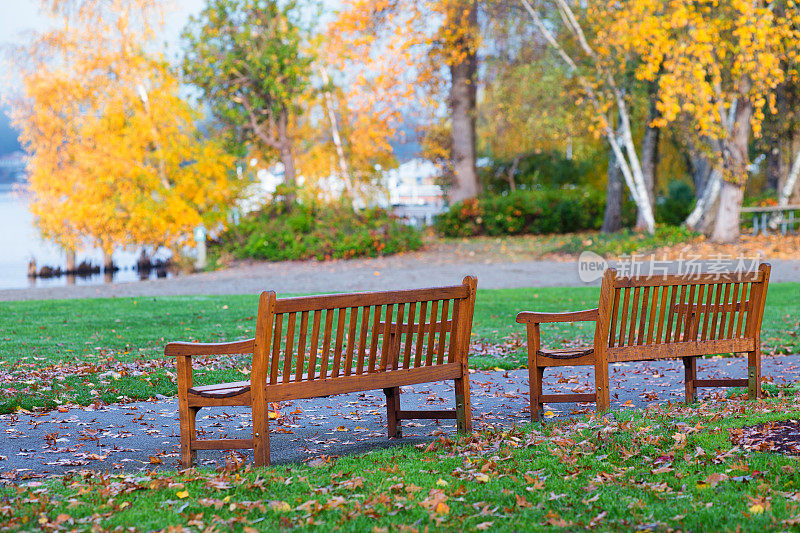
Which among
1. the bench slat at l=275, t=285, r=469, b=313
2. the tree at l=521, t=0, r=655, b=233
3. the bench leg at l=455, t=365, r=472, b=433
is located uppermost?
the tree at l=521, t=0, r=655, b=233

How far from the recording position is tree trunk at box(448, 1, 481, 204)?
2735 cm

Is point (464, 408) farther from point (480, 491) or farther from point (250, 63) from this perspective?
point (250, 63)

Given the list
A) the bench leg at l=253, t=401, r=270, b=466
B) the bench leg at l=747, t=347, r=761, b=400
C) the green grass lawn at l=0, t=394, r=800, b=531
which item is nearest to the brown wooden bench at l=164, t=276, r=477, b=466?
the bench leg at l=253, t=401, r=270, b=466

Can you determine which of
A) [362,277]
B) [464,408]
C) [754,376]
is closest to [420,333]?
[464,408]

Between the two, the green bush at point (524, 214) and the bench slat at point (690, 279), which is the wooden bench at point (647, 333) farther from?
the green bush at point (524, 214)

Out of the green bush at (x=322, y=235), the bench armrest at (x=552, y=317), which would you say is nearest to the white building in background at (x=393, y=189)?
the green bush at (x=322, y=235)

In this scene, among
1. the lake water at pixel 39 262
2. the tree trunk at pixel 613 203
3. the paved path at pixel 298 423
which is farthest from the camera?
the lake water at pixel 39 262

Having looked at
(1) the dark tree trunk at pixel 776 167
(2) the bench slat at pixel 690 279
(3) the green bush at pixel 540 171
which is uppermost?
(3) the green bush at pixel 540 171

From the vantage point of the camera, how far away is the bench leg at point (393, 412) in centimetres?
535

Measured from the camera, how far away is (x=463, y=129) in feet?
90.9

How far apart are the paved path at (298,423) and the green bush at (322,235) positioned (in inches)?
594

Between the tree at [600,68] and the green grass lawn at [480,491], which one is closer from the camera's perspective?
the green grass lawn at [480,491]

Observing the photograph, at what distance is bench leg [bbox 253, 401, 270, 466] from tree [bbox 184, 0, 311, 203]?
822 inches

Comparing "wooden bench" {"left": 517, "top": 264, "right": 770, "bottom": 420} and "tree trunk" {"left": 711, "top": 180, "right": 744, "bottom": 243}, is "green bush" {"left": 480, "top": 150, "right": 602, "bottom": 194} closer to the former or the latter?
"tree trunk" {"left": 711, "top": 180, "right": 744, "bottom": 243}
